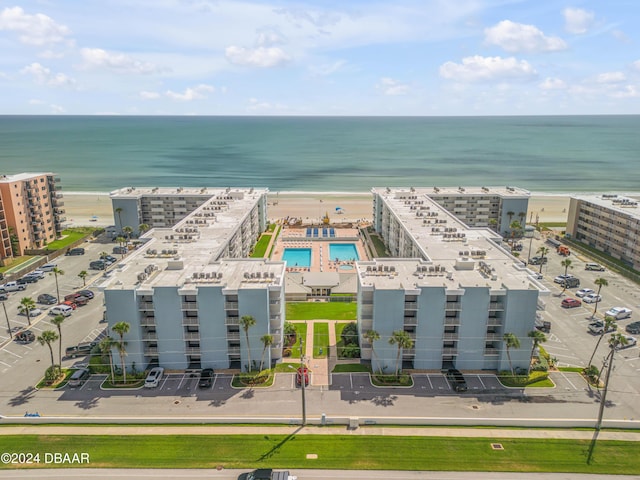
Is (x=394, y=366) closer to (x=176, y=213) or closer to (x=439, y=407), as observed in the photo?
(x=439, y=407)

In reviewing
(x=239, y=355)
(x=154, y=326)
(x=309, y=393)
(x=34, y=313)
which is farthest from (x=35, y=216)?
(x=309, y=393)

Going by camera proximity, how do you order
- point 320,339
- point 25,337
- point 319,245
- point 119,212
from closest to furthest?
point 320,339 < point 25,337 < point 319,245 < point 119,212

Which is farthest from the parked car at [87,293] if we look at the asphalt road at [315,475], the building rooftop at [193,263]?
the asphalt road at [315,475]

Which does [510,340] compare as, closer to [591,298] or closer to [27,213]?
[591,298]

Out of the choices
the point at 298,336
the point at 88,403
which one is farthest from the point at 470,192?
the point at 88,403

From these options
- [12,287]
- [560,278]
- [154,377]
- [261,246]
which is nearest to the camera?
[154,377]

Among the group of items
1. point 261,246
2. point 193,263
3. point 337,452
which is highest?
point 193,263

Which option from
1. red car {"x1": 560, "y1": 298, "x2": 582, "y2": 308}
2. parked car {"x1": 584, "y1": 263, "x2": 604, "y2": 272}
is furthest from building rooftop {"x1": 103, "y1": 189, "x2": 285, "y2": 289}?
parked car {"x1": 584, "y1": 263, "x2": 604, "y2": 272}

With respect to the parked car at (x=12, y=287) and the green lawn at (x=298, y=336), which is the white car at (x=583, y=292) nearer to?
the green lawn at (x=298, y=336)
